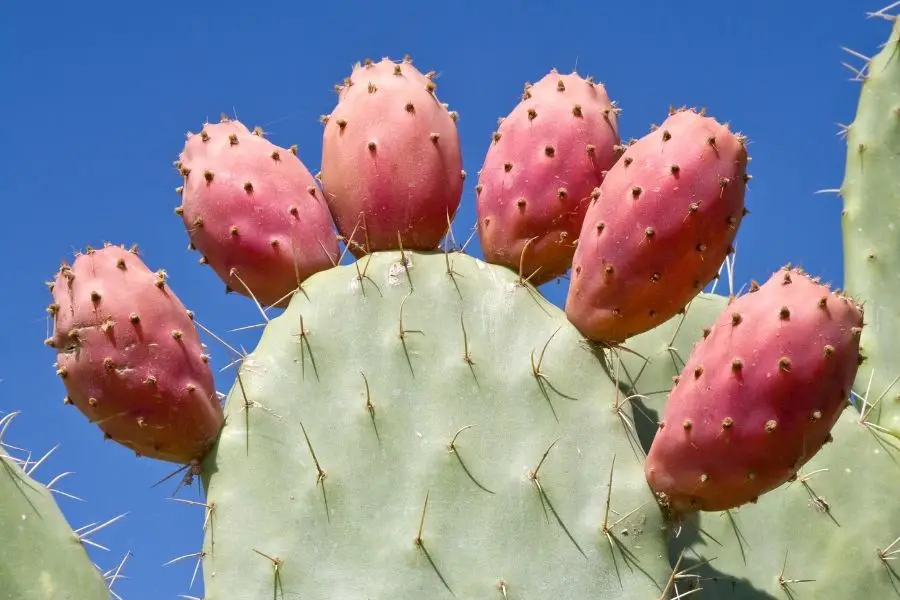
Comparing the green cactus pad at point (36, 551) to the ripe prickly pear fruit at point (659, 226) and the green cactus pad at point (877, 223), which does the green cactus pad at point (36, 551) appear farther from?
the green cactus pad at point (877, 223)

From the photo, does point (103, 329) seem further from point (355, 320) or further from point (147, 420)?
point (355, 320)

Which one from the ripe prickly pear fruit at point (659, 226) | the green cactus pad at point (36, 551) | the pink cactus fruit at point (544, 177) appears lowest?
Result: the green cactus pad at point (36, 551)

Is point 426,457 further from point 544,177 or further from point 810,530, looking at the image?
point 810,530

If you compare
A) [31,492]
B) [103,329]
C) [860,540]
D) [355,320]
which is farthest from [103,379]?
[860,540]

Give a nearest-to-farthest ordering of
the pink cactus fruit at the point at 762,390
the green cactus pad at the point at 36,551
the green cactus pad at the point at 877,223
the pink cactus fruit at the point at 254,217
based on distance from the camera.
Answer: the pink cactus fruit at the point at 762,390, the green cactus pad at the point at 36,551, the pink cactus fruit at the point at 254,217, the green cactus pad at the point at 877,223

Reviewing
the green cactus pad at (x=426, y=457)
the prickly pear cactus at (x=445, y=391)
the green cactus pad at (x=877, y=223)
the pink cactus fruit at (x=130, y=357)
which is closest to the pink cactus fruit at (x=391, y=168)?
the prickly pear cactus at (x=445, y=391)

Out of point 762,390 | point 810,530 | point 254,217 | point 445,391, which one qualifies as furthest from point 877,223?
point 254,217

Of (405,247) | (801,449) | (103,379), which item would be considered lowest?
(801,449)
